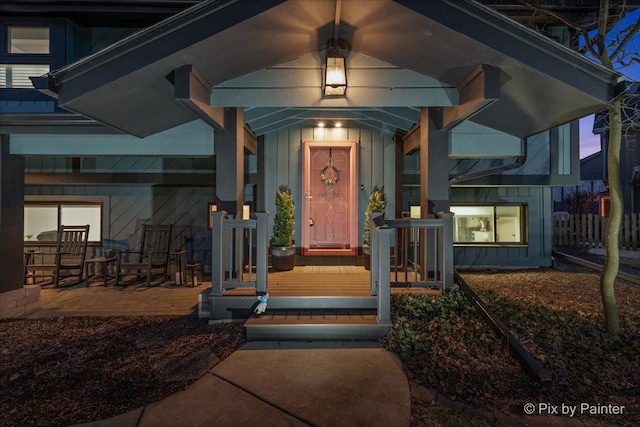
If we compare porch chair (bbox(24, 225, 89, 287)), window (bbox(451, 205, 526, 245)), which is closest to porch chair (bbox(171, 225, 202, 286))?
porch chair (bbox(24, 225, 89, 287))

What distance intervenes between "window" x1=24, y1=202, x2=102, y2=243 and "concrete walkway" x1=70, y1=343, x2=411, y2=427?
22.2 feet

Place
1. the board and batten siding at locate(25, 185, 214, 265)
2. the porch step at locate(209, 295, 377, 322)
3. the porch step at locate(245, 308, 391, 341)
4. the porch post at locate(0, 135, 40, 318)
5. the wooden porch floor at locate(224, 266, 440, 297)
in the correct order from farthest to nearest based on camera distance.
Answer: the board and batten siding at locate(25, 185, 214, 265) < the porch post at locate(0, 135, 40, 318) < the wooden porch floor at locate(224, 266, 440, 297) < the porch step at locate(209, 295, 377, 322) < the porch step at locate(245, 308, 391, 341)

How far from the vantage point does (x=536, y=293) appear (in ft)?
18.9

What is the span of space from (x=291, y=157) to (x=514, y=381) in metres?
5.22

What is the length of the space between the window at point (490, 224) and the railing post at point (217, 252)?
6539mm

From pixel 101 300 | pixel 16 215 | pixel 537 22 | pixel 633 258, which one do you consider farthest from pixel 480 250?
pixel 16 215

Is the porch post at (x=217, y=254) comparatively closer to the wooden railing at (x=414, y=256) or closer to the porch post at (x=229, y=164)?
the porch post at (x=229, y=164)

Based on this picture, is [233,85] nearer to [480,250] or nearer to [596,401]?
[596,401]

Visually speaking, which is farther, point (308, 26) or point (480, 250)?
point (480, 250)

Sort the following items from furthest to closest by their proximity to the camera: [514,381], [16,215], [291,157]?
[291,157]
[16,215]
[514,381]

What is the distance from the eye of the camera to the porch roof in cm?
343

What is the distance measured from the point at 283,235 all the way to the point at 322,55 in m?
3.25

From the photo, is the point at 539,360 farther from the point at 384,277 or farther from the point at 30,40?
the point at 30,40

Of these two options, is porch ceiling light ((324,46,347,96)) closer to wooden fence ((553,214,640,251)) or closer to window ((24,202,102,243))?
window ((24,202,102,243))
